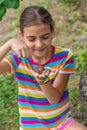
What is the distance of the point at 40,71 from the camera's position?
241 cm

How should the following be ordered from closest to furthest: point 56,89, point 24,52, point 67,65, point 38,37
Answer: point 24,52
point 38,37
point 56,89
point 67,65

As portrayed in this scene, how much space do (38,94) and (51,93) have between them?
278 mm

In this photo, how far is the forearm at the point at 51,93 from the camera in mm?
2451

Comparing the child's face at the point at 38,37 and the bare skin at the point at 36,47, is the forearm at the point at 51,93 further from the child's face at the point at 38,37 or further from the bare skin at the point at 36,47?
the child's face at the point at 38,37

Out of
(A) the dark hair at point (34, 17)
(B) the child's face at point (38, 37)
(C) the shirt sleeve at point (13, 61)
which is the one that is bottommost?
(C) the shirt sleeve at point (13, 61)

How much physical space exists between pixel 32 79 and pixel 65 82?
239 mm

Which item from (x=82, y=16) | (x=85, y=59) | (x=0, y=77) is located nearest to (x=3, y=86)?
(x=0, y=77)

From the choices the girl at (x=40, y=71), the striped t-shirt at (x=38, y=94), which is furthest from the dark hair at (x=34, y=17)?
the striped t-shirt at (x=38, y=94)

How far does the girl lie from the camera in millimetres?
2500

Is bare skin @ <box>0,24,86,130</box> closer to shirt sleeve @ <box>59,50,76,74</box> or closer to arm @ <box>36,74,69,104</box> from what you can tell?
arm @ <box>36,74,69,104</box>

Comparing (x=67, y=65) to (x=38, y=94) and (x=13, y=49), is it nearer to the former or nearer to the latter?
(x=38, y=94)

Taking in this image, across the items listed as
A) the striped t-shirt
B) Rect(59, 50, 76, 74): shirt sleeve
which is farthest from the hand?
Rect(59, 50, 76, 74): shirt sleeve

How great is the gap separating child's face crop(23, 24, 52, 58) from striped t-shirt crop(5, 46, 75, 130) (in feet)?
0.62

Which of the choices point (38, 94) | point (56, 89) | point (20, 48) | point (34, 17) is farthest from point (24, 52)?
point (38, 94)
